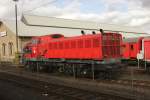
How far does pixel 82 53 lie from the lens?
74.9 feet

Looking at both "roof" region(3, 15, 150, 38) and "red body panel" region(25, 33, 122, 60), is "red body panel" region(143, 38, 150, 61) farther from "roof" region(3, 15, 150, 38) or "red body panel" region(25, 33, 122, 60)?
"roof" region(3, 15, 150, 38)

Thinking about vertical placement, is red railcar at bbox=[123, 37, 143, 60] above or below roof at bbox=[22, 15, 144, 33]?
below

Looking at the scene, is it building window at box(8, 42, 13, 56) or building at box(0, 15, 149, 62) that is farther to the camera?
building window at box(8, 42, 13, 56)

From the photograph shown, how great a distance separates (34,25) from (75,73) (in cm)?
3794

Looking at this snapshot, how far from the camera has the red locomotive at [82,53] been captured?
21.2m

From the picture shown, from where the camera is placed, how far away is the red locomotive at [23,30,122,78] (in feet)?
69.4

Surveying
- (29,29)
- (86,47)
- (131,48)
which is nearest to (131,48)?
(131,48)

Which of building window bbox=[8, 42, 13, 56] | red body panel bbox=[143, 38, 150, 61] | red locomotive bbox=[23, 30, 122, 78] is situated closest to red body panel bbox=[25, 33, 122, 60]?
red locomotive bbox=[23, 30, 122, 78]

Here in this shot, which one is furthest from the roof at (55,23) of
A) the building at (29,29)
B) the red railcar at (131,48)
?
the red railcar at (131,48)

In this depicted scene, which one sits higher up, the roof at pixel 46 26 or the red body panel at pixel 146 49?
the roof at pixel 46 26

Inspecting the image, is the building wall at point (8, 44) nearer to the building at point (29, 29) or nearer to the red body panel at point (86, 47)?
the building at point (29, 29)

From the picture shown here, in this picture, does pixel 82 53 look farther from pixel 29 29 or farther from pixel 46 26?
pixel 46 26

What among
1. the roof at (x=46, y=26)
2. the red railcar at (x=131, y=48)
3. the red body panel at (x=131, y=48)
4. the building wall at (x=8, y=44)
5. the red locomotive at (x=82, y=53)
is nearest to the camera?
the red locomotive at (x=82, y=53)

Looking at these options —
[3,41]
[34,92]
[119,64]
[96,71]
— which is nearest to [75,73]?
[96,71]
